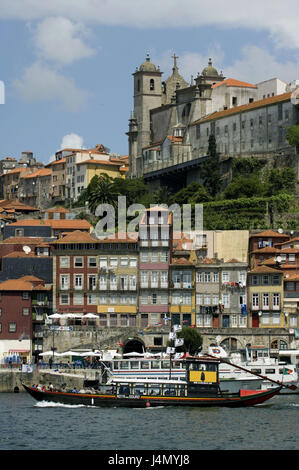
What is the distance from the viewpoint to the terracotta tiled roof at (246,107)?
14200 cm

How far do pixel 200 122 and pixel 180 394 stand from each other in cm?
7570

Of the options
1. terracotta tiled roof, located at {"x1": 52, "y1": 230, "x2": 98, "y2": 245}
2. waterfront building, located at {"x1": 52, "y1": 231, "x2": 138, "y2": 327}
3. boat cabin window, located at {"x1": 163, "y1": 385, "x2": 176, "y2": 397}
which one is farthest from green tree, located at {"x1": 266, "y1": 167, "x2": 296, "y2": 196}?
boat cabin window, located at {"x1": 163, "y1": 385, "x2": 176, "y2": 397}

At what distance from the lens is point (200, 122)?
156 meters

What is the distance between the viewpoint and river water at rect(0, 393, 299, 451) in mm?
68250

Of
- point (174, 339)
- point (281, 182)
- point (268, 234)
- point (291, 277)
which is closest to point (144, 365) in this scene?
point (174, 339)

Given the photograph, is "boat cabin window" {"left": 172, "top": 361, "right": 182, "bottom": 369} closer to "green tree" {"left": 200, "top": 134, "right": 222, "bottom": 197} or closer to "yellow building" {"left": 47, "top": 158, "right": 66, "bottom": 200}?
"green tree" {"left": 200, "top": 134, "right": 222, "bottom": 197}

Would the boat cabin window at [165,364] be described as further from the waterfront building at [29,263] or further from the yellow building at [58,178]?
the yellow building at [58,178]

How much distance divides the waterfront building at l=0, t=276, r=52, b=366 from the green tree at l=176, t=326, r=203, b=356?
13.4 meters

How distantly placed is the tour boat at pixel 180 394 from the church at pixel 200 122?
58.2 meters

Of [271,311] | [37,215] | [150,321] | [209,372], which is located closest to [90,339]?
[150,321]

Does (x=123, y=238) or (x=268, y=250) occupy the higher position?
(x=123, y=238)

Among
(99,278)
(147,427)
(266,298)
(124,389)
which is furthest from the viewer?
(99,278)

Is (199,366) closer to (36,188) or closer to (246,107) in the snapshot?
(246,107)

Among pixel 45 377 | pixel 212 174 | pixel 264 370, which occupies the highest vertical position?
pixel 212 174
